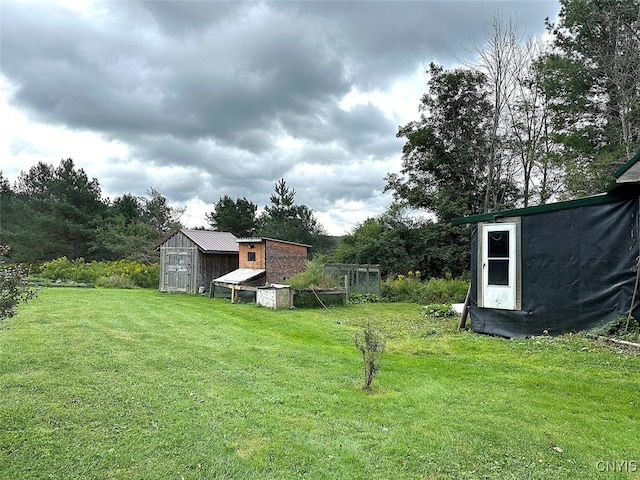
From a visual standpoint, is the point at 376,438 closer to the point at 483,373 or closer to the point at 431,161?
the point at 483,373

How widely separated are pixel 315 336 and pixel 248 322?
2.03 metres

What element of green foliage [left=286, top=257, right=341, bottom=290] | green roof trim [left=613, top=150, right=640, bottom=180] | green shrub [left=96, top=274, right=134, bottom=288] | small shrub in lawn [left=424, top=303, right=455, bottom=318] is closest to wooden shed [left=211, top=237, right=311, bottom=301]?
green foliage [left=286, top=257, right=341, bottom=290]

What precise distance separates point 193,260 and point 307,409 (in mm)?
13946

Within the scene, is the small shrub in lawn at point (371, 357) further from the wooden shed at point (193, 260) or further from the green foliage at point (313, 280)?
the wooden shed at point (193, 260)

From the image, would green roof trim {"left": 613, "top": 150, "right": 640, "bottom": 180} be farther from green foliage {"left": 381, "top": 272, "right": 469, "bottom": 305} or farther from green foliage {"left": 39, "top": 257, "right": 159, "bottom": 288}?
green foliage {"left": 39, "top": 257, "right": 159, "bottom": 288}

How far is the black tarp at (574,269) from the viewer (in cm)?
584

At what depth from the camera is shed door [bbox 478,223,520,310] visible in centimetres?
697

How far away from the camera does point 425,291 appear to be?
14.0 m

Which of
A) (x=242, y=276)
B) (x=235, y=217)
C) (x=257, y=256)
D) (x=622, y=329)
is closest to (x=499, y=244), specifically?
(x=622, y=329)

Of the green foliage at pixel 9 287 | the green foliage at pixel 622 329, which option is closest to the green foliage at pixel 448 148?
the green foliage at pixel 622 329

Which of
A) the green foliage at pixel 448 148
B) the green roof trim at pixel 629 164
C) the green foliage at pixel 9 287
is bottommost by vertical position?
the green foliage at pixel 9 287

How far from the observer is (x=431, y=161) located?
19.1m

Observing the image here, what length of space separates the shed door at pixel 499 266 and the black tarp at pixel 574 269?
14cm

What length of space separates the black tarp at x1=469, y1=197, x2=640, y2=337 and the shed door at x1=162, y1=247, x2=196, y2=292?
1258cm
